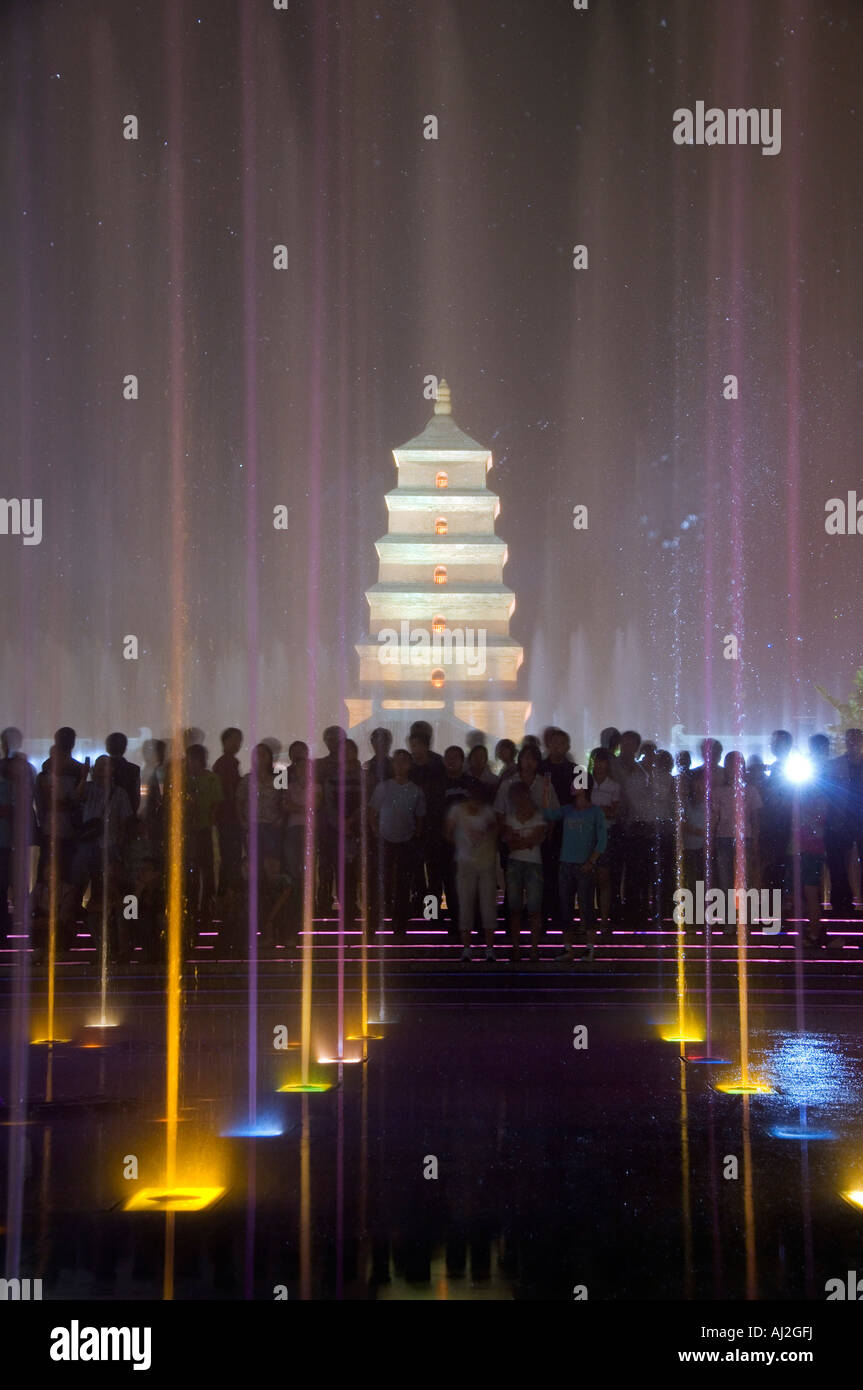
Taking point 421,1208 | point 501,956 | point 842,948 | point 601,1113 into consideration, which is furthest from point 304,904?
point 421,1208

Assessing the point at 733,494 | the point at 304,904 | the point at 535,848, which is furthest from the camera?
the point at 733,494

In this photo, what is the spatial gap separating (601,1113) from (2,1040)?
328 cm

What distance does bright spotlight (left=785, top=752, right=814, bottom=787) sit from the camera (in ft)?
34.1

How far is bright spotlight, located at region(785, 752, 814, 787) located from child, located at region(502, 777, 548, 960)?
6.30 ft

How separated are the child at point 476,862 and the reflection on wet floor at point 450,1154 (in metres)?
0.76

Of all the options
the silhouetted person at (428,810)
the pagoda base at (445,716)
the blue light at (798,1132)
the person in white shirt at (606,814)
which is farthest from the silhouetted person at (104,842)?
the pagoda base at (445,716)

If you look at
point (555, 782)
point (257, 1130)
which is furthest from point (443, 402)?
point (257, 1130)

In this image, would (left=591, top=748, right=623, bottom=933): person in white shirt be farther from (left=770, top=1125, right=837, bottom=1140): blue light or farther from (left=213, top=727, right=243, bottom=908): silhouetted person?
(left=770, top=1125, right=837, bottom=1140): blue light

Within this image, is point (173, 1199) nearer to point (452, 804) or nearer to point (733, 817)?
point (452, 804)

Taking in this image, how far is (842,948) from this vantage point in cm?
991

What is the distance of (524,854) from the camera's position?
9805 mm

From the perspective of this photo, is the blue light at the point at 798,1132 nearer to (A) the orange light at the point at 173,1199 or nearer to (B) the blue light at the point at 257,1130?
(B) the blue light at the point at 257,1130
